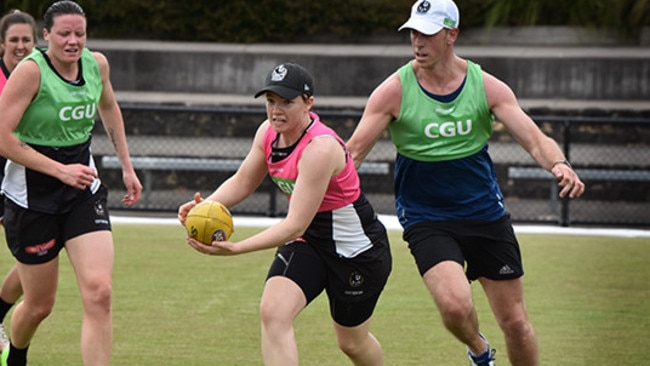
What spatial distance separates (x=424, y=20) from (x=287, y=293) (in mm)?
1743

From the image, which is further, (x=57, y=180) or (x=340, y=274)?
(x=57, y=180)

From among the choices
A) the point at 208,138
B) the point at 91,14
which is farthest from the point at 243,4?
the point at 208,138

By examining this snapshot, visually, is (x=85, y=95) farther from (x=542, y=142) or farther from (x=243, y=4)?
(x=243, y=4)

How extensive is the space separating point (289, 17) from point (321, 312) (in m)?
11.1

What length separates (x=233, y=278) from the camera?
11188 millimetres

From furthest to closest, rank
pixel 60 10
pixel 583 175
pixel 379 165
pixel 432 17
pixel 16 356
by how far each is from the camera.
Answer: pixel 379 165 < pixel 583 175 < pixel 16 356 < pixel 432 17 < pixel 60 10

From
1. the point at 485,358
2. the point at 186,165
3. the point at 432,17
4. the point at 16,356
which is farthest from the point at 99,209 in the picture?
the point at 186,165

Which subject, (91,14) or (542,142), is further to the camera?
(91,14)

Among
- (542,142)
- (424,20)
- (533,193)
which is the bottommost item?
(533,193)

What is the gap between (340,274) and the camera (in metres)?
6.38

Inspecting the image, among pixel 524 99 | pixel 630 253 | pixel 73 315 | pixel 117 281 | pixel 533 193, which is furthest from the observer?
pixel 524 99

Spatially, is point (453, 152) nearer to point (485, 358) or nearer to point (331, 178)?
point (331, 178)

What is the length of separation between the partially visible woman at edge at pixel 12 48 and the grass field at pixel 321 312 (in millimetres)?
432

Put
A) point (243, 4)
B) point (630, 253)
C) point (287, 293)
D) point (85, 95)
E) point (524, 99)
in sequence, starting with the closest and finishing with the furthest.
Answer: point (287, 293) → point (85, 95) → point (630, 253) → point (524, 99) → point (243, 4)
